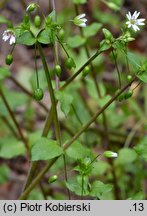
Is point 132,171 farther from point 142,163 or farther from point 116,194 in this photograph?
point 116,194

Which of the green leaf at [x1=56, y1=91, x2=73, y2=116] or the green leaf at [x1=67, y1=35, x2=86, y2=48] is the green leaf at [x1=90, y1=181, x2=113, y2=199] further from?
the green leaf at [x1=67, y1=35, x2=86, y2=48]

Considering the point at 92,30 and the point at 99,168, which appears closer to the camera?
the point at 92,30

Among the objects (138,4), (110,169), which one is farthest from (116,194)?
(138,4)

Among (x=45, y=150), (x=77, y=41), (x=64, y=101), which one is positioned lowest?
(x=45, y=150)

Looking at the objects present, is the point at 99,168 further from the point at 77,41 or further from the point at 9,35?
the point at 9,35

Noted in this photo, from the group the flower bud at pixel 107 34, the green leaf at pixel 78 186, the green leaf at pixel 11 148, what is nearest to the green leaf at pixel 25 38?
the flower bud at pixel 107 34

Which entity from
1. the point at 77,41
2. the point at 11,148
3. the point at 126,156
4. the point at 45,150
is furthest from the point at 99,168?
the point at 45,150

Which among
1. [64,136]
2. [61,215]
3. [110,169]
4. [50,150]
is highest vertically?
[64,136]
